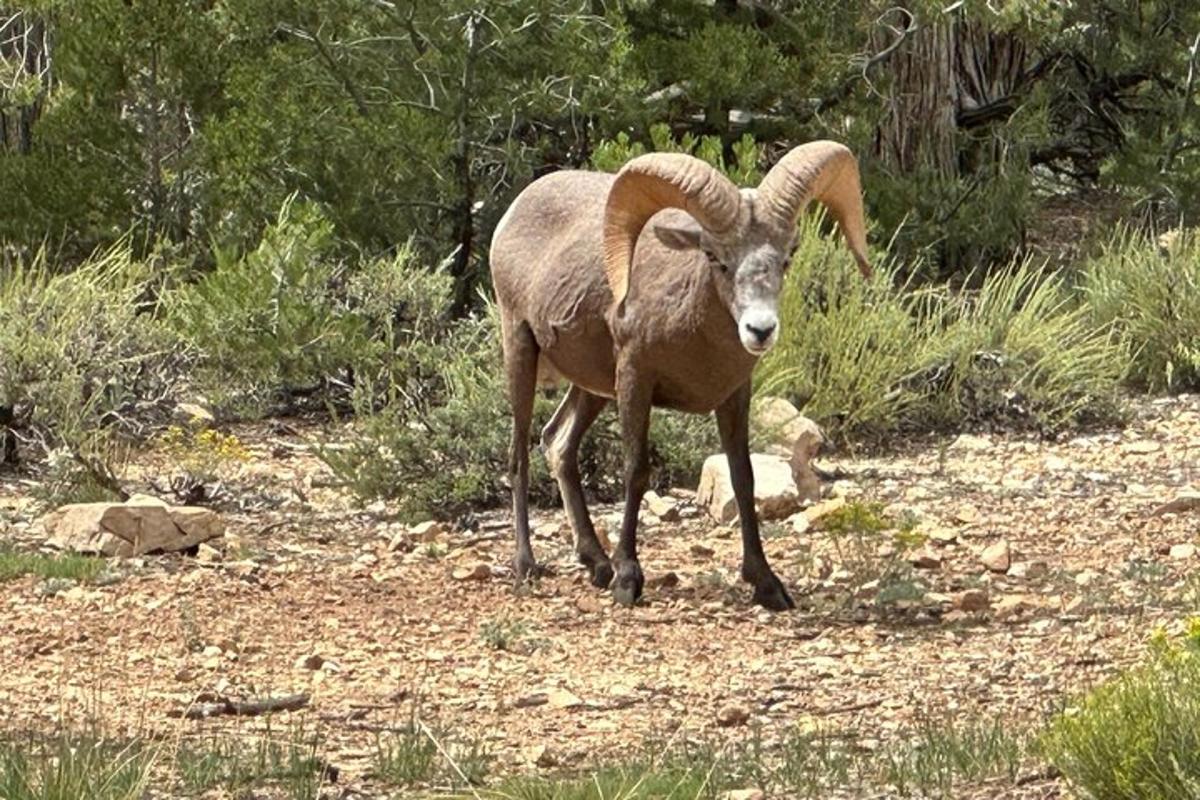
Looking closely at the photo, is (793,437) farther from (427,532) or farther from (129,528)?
(129,528)

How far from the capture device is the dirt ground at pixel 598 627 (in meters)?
7.17

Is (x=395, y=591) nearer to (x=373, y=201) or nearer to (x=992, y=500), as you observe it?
(x=992, y=500)

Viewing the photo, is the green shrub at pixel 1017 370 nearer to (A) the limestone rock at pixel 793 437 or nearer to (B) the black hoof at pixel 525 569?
(A) the limestone rock at pixel 793 437

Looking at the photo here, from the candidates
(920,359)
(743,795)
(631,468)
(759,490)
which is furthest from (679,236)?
(920,359)

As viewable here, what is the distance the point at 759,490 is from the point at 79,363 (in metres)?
3.88

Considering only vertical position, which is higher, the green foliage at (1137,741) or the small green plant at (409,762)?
the green foliage at (1137,741)

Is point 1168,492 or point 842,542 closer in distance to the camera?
point 842,542

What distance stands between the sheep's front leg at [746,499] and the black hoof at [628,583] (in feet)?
1.31

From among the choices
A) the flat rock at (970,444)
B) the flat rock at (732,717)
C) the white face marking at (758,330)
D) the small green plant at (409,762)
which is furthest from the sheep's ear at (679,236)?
the flat rock at (970,444)

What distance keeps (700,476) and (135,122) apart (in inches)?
266

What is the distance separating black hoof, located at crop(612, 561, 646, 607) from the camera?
9.12 metres

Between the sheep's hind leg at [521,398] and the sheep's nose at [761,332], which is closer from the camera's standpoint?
the sheep's nose at [761,332]

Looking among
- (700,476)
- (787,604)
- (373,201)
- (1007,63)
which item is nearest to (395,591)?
(787,604)

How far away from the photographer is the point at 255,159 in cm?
1521
